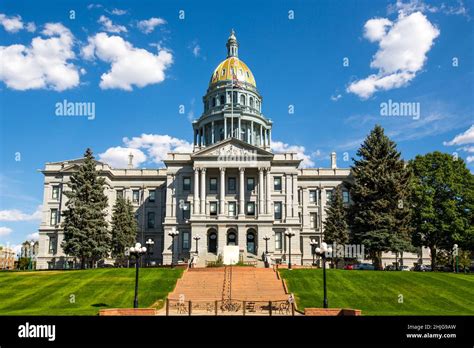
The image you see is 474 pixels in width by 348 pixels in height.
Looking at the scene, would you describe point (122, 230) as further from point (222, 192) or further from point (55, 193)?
point (55, 193)

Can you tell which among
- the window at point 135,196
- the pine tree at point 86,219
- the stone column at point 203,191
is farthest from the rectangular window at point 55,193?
the stone column at point 203,191

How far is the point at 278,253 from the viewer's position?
202 feet

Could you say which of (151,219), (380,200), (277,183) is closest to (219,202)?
(277,183)

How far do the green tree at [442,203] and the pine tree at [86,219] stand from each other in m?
34.2

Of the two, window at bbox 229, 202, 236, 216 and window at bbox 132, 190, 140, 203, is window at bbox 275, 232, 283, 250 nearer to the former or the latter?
window at bbox 229, 202, 236, 216

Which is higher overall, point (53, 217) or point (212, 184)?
point (212, 184)

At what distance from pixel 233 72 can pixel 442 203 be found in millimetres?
47609

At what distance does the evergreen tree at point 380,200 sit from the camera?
44.2 m

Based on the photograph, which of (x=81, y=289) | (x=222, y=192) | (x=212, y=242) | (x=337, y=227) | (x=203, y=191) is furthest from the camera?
(x=212, y=242)

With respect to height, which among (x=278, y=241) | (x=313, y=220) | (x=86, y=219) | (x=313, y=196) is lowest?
(x=278, y=241)

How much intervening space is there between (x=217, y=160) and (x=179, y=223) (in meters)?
10.4

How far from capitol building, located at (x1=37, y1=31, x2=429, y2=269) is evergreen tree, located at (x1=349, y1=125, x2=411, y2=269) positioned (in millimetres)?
11266

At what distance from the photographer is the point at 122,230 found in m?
60.1
